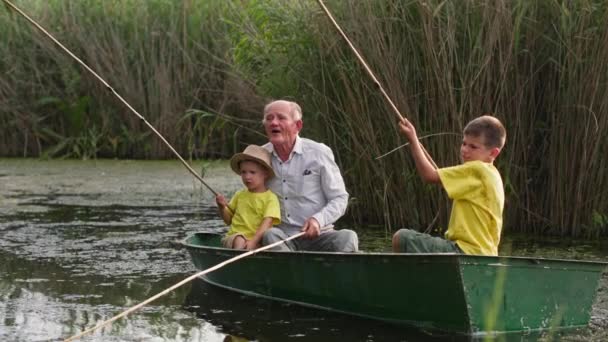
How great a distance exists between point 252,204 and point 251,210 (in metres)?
0.03

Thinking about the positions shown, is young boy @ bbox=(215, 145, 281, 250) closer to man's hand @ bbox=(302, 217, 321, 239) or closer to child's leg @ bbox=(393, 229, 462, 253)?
man's hand @ bbox=(302, 217, 321, 239)

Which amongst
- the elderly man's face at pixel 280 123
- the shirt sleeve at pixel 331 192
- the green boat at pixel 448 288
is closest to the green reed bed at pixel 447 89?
the shirt sleeve at pixel 331 192

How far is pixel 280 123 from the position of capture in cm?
603

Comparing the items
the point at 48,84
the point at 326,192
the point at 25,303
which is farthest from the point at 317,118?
the point at 48,84

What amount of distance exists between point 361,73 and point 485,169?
102 inches

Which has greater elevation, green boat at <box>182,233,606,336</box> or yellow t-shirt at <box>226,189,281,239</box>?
yellow t-shirt at <box>226,189,281,239</box>

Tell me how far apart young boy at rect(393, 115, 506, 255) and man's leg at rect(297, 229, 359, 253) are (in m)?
0.64

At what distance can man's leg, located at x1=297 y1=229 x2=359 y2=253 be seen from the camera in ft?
19.4

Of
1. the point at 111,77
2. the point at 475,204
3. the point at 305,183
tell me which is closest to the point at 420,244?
the point at 475,204

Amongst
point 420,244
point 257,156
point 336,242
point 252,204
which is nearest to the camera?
point 420,244

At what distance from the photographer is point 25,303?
5715 mm

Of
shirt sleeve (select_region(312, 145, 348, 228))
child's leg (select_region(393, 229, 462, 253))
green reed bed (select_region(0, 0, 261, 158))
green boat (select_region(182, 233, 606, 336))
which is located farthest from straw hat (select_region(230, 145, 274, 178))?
green reed bed (select_region(0, 0, 261, 158))

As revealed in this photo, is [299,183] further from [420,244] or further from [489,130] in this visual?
[489,130]

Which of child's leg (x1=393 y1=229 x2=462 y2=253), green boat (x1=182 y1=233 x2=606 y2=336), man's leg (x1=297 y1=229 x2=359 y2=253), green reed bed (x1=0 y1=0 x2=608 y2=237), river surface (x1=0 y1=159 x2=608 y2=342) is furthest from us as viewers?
green reed bed (x1=0 y1=0 x2=608 y2=237)
